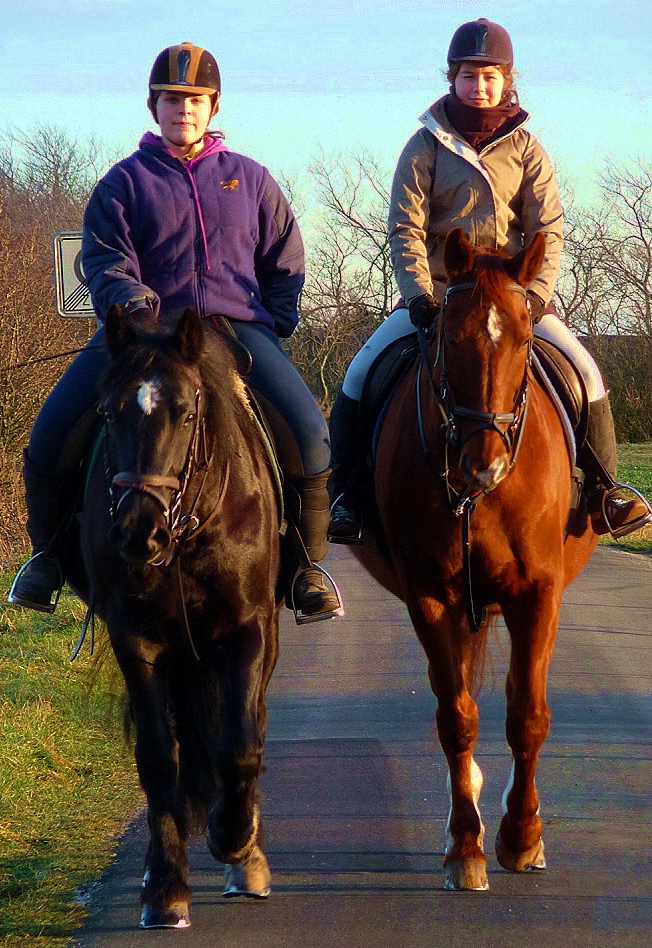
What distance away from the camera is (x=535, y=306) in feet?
17.8

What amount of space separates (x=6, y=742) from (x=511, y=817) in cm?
295

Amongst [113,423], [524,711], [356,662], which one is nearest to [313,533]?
[524,711]

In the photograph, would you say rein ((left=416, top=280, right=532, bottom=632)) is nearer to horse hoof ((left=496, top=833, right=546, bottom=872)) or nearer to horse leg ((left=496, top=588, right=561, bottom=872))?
horse leg ((left=496, top=588, right=561, bottom=872))

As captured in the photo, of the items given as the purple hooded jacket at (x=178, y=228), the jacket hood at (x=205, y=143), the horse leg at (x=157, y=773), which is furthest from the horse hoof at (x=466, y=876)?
the jacket hood at (x=205, y=143)

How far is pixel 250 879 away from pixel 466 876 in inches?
34.4

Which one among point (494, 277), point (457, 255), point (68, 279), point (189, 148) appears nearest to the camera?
point (494, 277)

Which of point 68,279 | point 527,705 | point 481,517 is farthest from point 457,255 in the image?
point 68,279

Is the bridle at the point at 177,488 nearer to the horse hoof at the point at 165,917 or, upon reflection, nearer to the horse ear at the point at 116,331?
the horse ear at the point at 116,331

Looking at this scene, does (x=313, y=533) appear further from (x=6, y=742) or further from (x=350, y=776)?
(x=6, y=742)

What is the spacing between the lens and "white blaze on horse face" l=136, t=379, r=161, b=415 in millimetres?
4273

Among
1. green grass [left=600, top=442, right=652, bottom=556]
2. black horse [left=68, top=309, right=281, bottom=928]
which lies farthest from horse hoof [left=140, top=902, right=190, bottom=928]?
green grass [left=600, top=442, right=652, bottom=556]

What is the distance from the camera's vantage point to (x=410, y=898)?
487 centimetres

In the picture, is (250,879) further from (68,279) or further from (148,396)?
(68,279)

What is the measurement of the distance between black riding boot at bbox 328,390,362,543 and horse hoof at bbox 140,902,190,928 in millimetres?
2411
